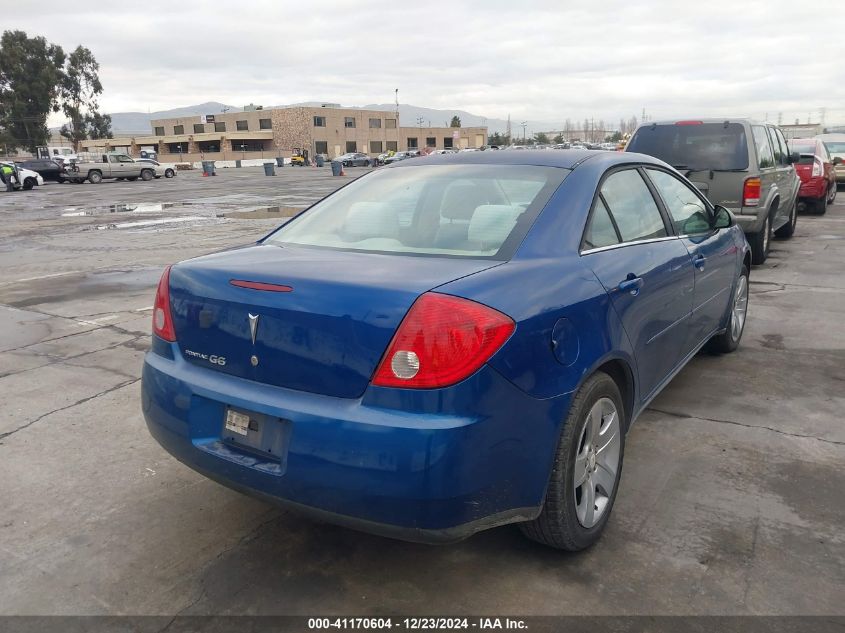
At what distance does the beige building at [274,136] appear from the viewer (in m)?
92.2

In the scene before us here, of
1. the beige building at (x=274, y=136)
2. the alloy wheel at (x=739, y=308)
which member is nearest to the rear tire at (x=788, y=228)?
the alloy wheel at (x=739, y=308)

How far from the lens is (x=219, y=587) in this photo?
2613 mm

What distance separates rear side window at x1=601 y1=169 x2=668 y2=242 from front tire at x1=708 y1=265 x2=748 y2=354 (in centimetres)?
169

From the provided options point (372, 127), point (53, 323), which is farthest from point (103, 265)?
point (372, 127)

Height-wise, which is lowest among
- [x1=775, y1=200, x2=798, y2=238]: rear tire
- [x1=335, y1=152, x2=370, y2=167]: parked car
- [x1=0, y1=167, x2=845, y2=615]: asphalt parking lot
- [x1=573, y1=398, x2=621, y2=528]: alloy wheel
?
[x1=0, y1=167, x2=845, y2=615]: asphalt parking lot

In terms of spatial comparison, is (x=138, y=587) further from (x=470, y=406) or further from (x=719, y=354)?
(x=719, y=354)

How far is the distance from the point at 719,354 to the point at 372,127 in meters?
106

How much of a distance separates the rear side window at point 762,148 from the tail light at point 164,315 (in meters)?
7.69

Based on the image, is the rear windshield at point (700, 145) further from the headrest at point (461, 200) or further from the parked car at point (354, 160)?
the parked car at point (354, 160)

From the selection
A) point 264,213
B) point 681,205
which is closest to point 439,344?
A: point 681,205

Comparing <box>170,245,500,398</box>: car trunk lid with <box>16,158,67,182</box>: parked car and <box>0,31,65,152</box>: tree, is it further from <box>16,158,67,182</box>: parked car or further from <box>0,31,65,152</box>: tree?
<box>0,31,65,152</box>: tree

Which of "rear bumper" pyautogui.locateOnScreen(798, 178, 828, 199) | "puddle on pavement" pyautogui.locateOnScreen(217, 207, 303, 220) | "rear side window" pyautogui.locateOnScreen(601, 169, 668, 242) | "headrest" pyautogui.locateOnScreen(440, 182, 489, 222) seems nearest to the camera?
"headrest" pyautogui.locateOnScreen(440, 182, 489, 222)

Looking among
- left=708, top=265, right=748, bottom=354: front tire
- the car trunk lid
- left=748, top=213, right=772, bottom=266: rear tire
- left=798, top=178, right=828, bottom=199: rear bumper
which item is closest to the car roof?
the car trunk lid

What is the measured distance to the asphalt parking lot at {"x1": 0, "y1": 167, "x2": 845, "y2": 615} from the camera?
2.53 meters
